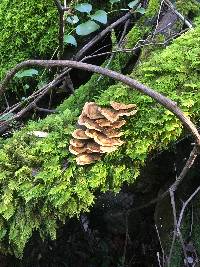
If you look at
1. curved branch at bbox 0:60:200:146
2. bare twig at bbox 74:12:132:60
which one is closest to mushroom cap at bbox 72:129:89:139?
curved branch at bbox 0:60:200:146

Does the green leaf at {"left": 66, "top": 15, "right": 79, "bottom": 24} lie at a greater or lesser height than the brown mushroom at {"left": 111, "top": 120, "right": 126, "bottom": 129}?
greater

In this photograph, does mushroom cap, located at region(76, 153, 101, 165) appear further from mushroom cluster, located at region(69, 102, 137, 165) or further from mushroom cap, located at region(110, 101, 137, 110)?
mushroom cap, located at region(110, 101, 137, 110)

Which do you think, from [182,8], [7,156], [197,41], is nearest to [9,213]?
[7,156]

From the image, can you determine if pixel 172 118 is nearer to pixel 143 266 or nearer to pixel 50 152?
pixel 50 152

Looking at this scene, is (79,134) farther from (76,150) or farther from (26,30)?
(26,30)

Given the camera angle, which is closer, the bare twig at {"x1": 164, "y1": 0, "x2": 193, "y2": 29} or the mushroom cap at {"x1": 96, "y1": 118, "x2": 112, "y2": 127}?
the mushroom cap at {"x1": 96, "y1": 118, "x2": 112, "y2": 127}

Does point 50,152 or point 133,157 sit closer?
point 133,157
